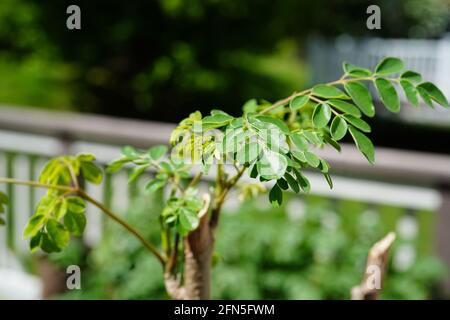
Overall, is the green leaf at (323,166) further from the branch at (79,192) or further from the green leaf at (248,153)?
the branch at (79,192)

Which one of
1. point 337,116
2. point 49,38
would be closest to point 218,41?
point 49,38

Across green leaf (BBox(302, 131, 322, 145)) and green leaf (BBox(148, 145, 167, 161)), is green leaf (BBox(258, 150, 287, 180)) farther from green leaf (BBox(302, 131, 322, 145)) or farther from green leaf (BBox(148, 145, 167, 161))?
green leaf (BBox(148, 145, 167, 161))

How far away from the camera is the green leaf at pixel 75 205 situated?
1.00 metres

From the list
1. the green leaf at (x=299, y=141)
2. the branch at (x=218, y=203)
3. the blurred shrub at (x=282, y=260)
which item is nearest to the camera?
the green leaf at (x=299, y=141)

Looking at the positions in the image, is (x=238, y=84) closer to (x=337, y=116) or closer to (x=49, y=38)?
(x=49, y=38)

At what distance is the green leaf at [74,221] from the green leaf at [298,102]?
0.39 m

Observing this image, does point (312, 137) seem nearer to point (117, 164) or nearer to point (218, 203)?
point (218, 203)

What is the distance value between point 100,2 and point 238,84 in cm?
234

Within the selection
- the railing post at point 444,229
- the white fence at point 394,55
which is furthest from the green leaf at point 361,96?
the white fence at point 394,55

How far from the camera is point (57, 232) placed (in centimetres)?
99

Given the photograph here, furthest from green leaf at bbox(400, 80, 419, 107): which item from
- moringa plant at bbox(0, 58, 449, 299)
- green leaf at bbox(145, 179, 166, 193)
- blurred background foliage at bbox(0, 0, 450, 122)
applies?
blurred background foliage at bbox(0, 0, 450, 122)

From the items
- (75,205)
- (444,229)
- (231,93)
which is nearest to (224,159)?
(75,205)

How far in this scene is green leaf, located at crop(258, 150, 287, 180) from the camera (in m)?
0.70

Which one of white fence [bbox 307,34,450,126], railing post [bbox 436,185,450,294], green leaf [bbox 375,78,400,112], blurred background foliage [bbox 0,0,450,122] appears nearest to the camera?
green leaf [bbox 375,78,400,112]
